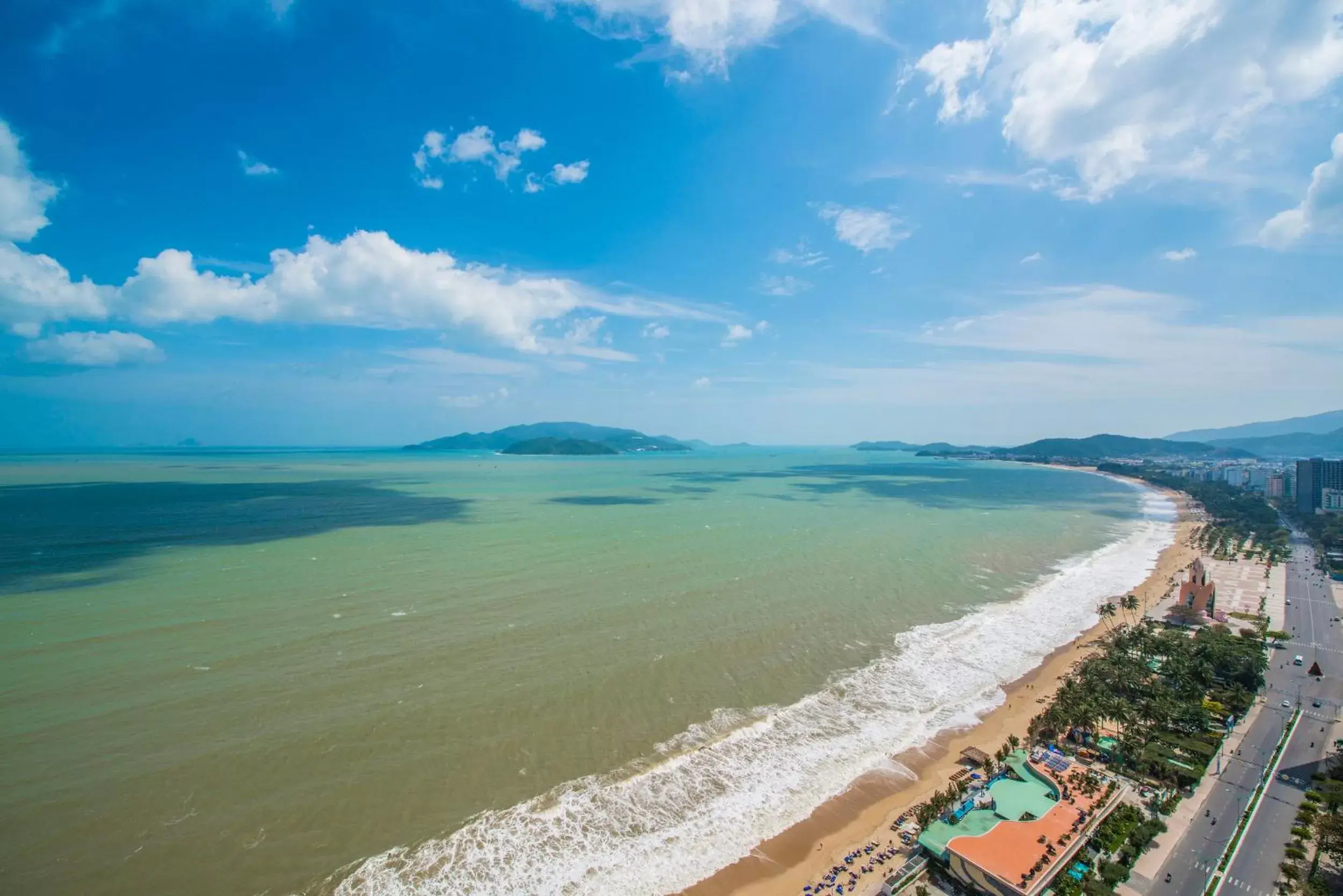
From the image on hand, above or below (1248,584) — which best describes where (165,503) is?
above

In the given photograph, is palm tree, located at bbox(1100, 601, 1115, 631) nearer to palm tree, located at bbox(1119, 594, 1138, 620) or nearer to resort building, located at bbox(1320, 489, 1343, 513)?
palm tree, located at bbox(1119, 594, 1138, 620)

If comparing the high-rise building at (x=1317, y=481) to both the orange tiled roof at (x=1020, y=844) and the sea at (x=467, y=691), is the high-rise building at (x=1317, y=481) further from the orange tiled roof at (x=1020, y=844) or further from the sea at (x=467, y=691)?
the orange tiled roof at (x=1020, y=844)

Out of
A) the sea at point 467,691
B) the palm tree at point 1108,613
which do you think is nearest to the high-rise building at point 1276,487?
the sea at point 467,691

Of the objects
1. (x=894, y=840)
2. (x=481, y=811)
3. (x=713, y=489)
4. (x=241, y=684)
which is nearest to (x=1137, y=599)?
(x=894, y=840)

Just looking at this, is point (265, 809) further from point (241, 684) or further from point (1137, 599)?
point (1137, 599)

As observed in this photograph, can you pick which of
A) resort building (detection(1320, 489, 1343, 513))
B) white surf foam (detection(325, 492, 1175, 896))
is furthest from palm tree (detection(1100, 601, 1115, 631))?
resort building (detection(1320, 489, 1343, 513))

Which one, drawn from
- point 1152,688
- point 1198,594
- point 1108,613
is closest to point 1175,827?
point 1152,688
